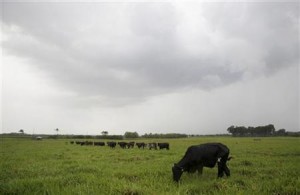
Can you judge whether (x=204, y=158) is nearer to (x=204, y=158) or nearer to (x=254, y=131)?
(x=204, y=158)

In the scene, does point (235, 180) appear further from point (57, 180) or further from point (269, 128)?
point (269, 128)

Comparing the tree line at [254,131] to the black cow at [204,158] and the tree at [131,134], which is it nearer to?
the tree at [131,134]

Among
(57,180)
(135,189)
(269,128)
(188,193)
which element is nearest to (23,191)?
(57,180)

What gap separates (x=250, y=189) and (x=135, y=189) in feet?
13.6

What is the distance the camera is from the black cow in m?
14.0

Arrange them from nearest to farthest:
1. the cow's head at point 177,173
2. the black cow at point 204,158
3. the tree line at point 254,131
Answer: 1. the cow's head at point 177,173
2. the black cow at point 204,158
3. the tree line at point 254,131

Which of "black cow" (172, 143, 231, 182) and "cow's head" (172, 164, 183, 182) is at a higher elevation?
"black cow" (172, 143, 231, 182)

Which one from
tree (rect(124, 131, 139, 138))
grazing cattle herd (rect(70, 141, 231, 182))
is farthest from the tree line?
grazing cattle herd (rect(70, 141, 231, 182))

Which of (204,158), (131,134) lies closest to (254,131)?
(131,134)

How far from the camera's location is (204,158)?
14.3 m

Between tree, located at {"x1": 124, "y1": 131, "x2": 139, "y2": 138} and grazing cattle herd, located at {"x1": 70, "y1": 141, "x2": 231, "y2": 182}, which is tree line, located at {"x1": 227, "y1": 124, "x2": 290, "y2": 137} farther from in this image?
grazing cattle herd, located at {"x1": 70, "y1": 141, "x2": 231, "y2": 182}

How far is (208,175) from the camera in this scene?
14664mm

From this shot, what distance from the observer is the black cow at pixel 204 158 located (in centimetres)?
1398

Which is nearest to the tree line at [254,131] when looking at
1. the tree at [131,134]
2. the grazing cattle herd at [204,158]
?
the tree at [131,134]
